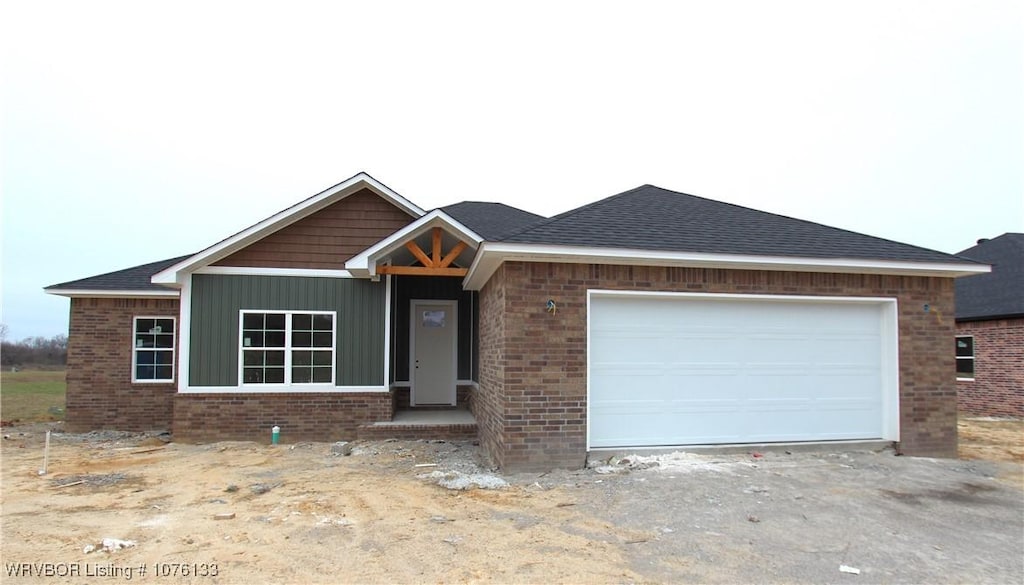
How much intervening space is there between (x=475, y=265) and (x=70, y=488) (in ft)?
19.8

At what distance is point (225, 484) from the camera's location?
752cm

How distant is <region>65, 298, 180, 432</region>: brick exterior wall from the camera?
13.0 m

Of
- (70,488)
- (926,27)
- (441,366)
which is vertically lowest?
(70,488)

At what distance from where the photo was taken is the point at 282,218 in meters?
10.9

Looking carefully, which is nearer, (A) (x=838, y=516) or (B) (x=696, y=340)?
(A) (x=838, y=516)

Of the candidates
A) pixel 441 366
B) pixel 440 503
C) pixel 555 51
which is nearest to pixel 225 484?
pixel 440 503

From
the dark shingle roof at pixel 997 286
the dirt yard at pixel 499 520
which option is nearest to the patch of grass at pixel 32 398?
the dirt yard at pixel 499 520

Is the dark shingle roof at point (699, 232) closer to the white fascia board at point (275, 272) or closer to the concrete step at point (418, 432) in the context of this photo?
the concrete step at point (418, 432)

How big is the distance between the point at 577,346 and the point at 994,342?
14430 millimetres

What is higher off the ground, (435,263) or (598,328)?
(435,263)

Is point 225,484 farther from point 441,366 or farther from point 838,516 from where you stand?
point 838,516

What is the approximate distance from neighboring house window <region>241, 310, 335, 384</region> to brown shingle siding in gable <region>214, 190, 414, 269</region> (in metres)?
1.00

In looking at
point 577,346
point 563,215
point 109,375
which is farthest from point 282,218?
point 577,346

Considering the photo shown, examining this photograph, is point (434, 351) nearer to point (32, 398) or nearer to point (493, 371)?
point (493, 371)
